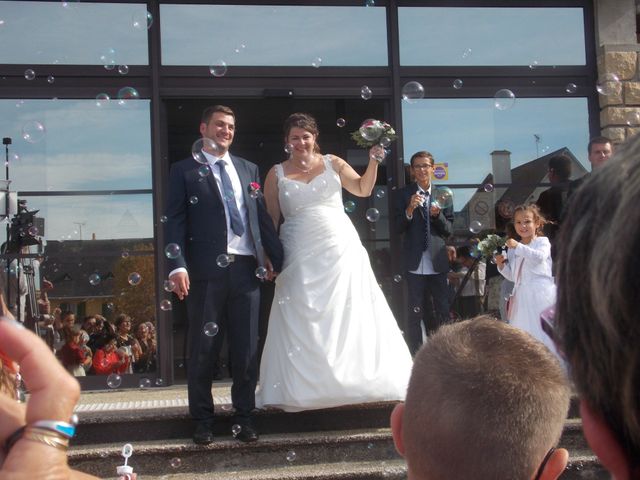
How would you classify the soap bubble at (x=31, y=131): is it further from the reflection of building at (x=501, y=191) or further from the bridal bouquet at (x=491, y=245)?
the reflection of building at (x=501, y=191)

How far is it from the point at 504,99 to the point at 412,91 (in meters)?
0.77

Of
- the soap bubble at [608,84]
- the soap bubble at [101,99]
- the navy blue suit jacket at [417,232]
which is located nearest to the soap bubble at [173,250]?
the navy blue suit jacket at [417,232]

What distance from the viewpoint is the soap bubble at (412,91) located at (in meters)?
6.86

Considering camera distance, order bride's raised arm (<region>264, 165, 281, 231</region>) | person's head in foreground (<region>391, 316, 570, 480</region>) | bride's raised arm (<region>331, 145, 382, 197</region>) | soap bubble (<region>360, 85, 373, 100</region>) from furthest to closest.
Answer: soap bubble (<region>360, 85, 373, 100</region>)
bride's raised arm (<region>264, 165, 281, 231</region>)
bride's raised arm (<region>331, 145, 382, 197</region>)
person's head in foreground (<region>391, 316, 570, 480</region>)

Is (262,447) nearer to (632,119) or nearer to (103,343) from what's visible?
(103,343)

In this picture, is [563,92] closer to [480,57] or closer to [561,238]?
[480,57]

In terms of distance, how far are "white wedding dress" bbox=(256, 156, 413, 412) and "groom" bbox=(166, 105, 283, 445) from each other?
260 mm

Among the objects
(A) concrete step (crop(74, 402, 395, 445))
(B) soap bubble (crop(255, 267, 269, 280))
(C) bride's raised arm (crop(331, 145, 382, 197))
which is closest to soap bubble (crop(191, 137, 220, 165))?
(B) soap bubble (crop(255, 267, 269, 280))

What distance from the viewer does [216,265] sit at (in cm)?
498

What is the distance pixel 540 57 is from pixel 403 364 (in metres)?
3.58

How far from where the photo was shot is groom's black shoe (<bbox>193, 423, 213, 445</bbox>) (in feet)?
15.9

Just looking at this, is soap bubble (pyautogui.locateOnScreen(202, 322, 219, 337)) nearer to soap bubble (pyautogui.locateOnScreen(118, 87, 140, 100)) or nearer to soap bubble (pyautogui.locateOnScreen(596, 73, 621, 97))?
soap bubble (pyautogui.locateOnScreen(118, 87, 140, 100))

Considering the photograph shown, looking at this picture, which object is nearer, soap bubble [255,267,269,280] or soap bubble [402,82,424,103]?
soap bubble [255,267,269,280]

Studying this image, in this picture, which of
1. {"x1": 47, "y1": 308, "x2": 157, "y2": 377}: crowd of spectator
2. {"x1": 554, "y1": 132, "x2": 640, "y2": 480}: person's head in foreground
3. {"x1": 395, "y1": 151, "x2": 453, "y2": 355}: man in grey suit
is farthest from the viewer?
{"x1": 47, "y1": 308, "x2": 157, "y2": 377}: crowd of spectator
